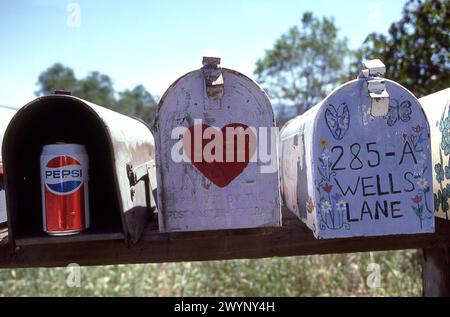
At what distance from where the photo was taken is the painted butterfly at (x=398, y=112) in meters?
1.08

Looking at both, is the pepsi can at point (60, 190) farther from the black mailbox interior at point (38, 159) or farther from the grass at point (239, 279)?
the grass at point (239, 279)

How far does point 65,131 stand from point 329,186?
869 millimetres

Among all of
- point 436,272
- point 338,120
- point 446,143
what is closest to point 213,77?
point 338,120

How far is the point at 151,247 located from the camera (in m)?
1.13

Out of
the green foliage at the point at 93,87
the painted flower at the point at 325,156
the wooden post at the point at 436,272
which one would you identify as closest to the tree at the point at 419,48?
the wooden post at the point at 436,272

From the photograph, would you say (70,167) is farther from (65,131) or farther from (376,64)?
(376,64)

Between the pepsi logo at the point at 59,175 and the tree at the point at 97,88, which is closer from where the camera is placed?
the pepsi logo at the point at 59,175

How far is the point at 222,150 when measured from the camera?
105 centimetres

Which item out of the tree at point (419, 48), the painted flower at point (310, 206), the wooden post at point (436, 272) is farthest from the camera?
the tree at point (419, 48)

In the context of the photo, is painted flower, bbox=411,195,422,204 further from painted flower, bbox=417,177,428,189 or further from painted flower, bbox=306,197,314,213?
painted flower, bbox=306,197,314,213

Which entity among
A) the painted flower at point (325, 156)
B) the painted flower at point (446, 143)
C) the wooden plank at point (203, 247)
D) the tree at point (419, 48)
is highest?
the tree at point (419, 48)

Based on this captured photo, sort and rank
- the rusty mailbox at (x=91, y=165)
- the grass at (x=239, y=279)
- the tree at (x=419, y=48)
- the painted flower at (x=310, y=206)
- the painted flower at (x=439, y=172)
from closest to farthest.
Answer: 1. the rusty mailbox at (x=91, y=165)
2. the painted flower at (x=310, y=206)
3. the painted flower at (x=439, y=172)
4. the tree at (x=419, y=48)
5. the grass at (x=239, y=279)

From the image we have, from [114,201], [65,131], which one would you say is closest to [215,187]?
[114,201]

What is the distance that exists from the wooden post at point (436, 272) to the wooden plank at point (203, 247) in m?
0.42
